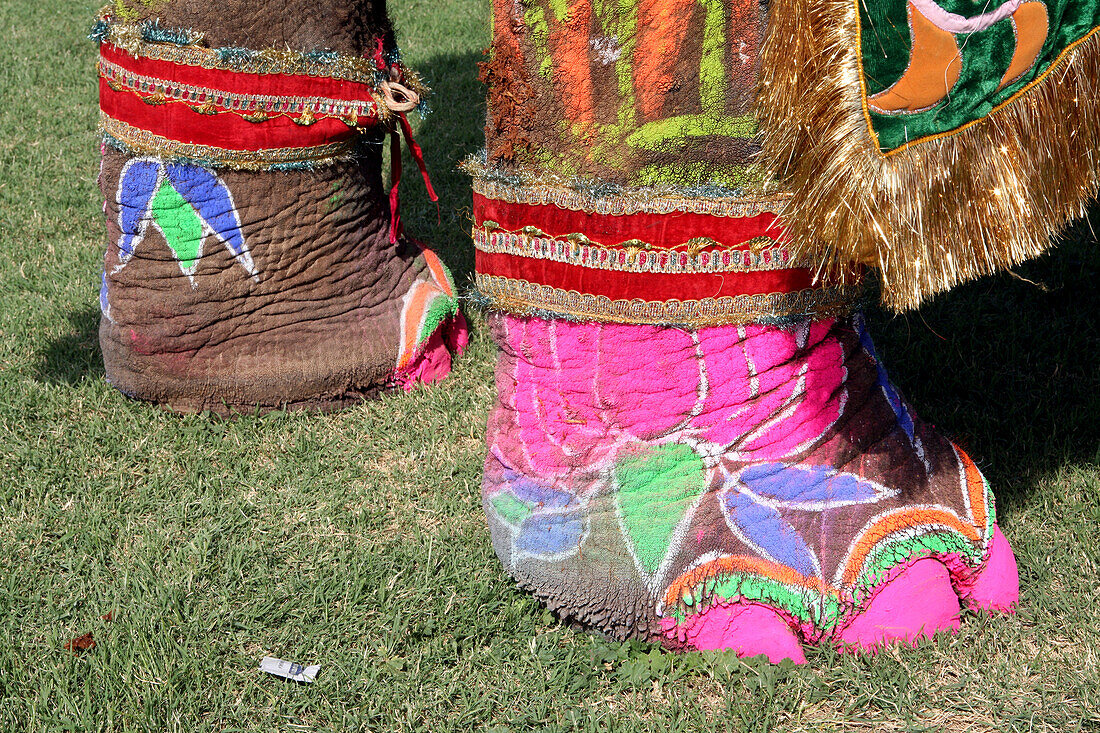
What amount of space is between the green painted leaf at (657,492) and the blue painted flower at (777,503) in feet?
0.26

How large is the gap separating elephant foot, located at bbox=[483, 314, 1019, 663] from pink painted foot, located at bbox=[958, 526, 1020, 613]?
0.12 feet

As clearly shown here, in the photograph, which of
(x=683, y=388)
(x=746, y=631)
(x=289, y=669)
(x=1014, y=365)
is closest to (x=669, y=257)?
(x=683, y=388)

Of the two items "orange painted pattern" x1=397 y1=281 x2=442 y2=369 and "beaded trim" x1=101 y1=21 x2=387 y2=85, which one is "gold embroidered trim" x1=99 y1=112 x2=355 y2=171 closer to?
"beaded trim" x1=101 y1=21 x2=387 y2=85

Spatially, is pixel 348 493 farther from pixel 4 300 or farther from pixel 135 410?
pixel 4 300

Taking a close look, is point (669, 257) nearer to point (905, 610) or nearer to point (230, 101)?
point (905, 610)

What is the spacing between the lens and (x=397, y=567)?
252 centimetres

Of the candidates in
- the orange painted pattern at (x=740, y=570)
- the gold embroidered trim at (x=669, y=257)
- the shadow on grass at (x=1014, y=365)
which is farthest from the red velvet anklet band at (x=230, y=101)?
the shadow on grass at (x=1014, y=365)

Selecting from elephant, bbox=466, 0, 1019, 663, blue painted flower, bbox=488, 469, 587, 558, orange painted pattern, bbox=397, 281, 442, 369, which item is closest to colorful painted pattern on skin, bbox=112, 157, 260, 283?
orange painted pattern, bbox=397, 281, 442, 369

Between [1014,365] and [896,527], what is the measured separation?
1375 mm

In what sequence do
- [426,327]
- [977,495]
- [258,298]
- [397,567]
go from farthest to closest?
[426,327] < [258,298] < [397,567] < [977,495]

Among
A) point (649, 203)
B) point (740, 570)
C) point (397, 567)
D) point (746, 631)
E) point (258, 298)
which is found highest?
point (649, 203)

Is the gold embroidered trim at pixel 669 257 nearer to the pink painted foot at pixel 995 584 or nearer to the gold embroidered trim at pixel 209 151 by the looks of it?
the pink painted foot at pixel 995 584

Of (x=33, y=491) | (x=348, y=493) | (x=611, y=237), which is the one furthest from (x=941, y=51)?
(x=33, y=491)

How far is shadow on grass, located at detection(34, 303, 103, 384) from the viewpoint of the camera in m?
3.36
